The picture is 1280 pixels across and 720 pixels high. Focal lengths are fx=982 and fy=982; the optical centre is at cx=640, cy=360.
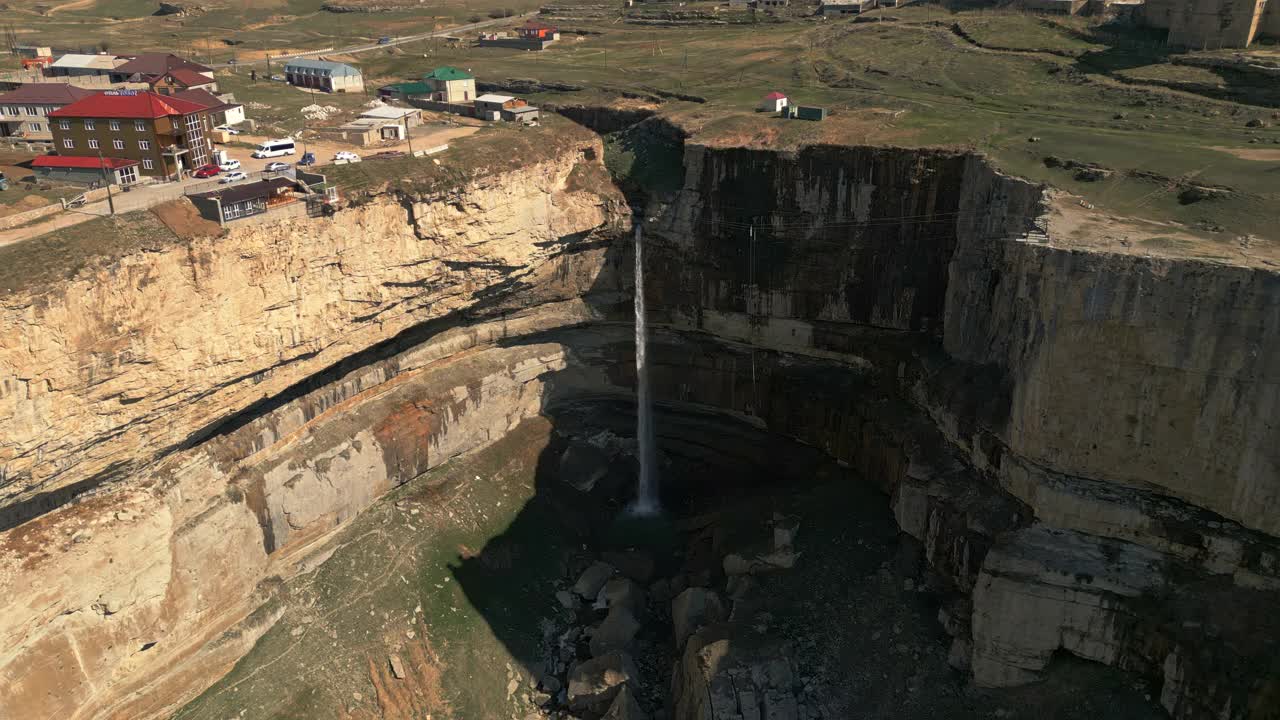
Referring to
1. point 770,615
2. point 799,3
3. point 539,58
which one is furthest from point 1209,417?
point 799,3

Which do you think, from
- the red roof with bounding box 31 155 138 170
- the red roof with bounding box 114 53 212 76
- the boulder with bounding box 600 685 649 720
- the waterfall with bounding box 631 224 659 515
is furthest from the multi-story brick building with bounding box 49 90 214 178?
the boulder with bounding box 600 685 649 720

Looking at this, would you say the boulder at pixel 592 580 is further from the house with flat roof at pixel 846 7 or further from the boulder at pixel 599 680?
the house with flat roof at pixel 846 7

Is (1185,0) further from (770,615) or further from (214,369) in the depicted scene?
(214,369)

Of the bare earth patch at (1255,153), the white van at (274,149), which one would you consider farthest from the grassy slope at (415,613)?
the bare earth patch at (1255,153)

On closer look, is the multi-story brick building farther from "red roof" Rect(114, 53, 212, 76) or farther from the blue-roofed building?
the blue-roofed building

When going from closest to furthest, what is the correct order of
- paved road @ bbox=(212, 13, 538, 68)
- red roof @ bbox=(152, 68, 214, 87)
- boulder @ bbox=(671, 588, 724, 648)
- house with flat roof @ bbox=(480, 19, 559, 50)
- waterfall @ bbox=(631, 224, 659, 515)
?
1. boulder @ bbox=(671, 588, 724, 648)
2. waterfall @ bbox=(631, 224, 659, 515)
3. red roof @ bbox=(152, 68, 214, 87)
4. paved road @ bbox=(212, 13, 538, 68)
5. house with flat roof @ bbox=(480, 19, 559, 50)

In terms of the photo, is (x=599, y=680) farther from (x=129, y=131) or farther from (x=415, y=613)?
(x=129, y=131)

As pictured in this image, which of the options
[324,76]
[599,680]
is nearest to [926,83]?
[324,76]
